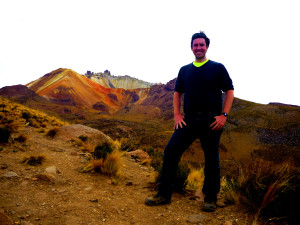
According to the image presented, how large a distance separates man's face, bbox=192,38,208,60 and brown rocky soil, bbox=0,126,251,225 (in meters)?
2.16

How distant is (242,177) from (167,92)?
81.3 metres

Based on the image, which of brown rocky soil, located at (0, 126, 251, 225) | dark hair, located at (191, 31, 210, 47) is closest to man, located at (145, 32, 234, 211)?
dark hair, located at (191, 31, 210, 47)

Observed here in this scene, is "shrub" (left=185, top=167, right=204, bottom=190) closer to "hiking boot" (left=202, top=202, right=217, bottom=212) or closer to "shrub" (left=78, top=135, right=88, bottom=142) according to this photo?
"hiking boot" (left=202, top=202, right=217, bottom=212)

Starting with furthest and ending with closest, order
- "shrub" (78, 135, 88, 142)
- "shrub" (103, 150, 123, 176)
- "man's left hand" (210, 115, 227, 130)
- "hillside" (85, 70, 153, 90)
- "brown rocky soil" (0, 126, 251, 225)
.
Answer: "hillside" (85, 70, 153, 90) < "shrub" (78, 135, 88, 142) < "shrub" (103, 150, 123, 176) < "man's left hand" (210, 115, 227, 130) < "brown rocky soil" (0, 126, 251, 225)

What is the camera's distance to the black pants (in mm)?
2625

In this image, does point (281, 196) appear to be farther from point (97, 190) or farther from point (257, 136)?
point (257, 136)

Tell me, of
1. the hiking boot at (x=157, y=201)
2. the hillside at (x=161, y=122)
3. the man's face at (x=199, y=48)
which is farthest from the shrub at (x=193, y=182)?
the man's face at (x=199, y=48)

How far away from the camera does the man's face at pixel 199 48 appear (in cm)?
270

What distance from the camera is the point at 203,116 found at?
2.62m

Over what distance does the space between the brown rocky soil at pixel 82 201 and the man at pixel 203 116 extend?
267mm

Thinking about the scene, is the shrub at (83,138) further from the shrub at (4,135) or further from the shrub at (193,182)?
the shrub at (193,182)

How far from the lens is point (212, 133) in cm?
262

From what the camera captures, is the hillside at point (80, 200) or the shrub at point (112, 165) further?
the shrub at point (112, 165)

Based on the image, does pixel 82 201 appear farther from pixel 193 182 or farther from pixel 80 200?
pixel 193 182
